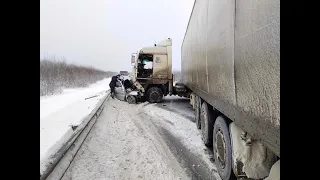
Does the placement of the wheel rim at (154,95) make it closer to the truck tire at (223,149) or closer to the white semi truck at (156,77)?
the white semi truck at (156,77)

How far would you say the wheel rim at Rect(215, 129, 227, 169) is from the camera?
12.3 ft

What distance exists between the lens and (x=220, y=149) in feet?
13.0

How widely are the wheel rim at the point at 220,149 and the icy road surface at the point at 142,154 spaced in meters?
0.34

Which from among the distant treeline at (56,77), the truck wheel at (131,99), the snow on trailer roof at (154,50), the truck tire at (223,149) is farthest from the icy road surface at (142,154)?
the snow on trailer roof at (154,50)

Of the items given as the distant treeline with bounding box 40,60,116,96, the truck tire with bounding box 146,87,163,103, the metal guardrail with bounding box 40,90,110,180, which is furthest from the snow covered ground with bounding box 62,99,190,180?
the truck tire with bounding box 146,87,163,103

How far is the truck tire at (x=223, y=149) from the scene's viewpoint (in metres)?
3.45

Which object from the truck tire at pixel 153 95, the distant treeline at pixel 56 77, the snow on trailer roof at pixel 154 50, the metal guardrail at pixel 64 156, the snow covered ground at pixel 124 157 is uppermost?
the snow on trailer roof at pixel 154 50

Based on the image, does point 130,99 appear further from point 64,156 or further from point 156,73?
point 64,156

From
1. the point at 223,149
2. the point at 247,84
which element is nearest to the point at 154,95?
the point at 223,149

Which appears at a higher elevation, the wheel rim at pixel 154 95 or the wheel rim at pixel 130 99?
the wheel rim at pixel 154 95

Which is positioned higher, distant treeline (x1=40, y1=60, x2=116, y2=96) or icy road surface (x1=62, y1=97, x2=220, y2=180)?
distant treeline (x1=40, y1=60, x2=116, y2=96)

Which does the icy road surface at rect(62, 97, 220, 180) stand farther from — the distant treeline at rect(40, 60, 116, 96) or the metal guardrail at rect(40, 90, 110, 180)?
the distant treeline at rect(40, 60, 116, 96)

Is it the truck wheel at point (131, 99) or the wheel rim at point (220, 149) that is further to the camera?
the truck wheel at point (131, 99)
